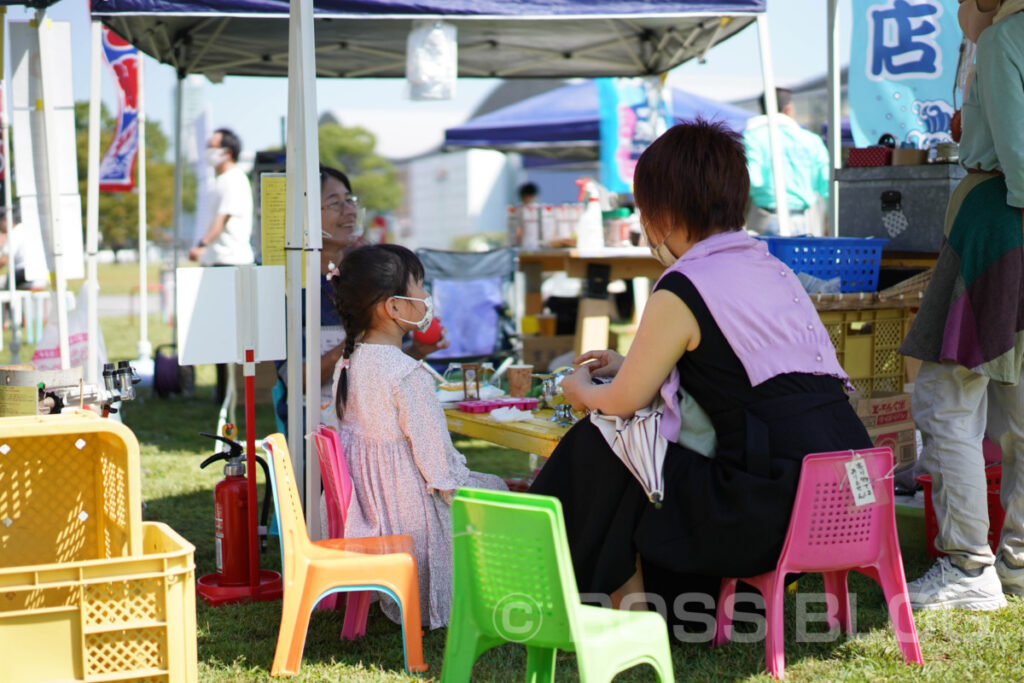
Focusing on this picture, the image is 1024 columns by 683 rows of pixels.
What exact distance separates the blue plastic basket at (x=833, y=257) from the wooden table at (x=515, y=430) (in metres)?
1.17

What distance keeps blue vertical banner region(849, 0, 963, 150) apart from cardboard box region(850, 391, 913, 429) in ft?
4.73

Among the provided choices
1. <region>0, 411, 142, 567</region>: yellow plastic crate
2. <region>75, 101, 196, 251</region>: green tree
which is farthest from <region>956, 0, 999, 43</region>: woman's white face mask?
<region>75, 101, 196, 251</region>: green tree

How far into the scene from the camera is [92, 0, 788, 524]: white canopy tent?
3.51m

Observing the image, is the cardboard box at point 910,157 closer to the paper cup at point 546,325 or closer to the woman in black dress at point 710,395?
the woman in black dress at point 710,395

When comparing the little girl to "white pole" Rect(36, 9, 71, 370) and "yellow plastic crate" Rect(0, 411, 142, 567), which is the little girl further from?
"white pole" Rect(36, 9, 71, 370)

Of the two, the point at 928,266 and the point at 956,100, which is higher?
the point at 956,100

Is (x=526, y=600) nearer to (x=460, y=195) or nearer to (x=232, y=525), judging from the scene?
(x=232, y=525)

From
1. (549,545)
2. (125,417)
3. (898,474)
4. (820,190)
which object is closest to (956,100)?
(898,474)

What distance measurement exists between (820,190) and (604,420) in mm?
5101

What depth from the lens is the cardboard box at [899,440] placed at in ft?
13.3

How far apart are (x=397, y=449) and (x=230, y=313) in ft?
2.40

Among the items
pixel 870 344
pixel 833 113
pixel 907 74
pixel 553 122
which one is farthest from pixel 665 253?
pixel 553 122

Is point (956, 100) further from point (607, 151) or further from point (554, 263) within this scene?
point (607, 151)

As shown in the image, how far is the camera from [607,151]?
891 centimetres
